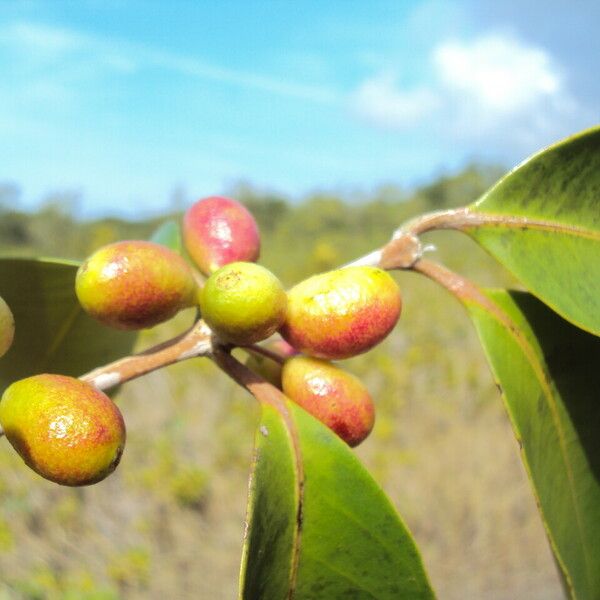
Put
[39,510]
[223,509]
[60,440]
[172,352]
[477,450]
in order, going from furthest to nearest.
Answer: [477,450] → [223,509] → [39,510] → [172,352] → [60,440]

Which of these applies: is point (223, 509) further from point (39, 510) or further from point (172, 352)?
point (172, 352)

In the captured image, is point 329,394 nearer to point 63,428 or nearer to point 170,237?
point 63,428

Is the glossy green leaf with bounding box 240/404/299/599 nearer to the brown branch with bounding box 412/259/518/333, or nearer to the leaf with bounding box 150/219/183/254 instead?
the brown branch with bounding box 412/259/518/333

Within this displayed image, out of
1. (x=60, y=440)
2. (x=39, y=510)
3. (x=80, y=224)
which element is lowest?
(x=39, y=510)

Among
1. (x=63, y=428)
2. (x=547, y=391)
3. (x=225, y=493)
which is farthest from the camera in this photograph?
(x=225, y=493)

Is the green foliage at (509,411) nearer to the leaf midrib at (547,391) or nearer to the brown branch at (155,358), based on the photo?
the leaf midrib at (547,391)

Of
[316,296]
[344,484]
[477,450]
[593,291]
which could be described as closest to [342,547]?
[344,484]

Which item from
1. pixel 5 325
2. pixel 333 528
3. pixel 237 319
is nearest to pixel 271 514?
pixel 333 528
